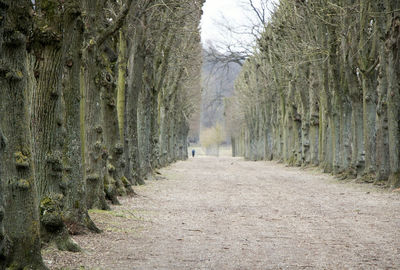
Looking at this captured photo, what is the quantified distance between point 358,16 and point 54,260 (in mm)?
16676

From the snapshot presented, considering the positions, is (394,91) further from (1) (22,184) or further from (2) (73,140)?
(1) (22,184)

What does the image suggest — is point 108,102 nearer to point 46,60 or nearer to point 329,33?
point 46,60

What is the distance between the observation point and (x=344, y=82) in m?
24.2

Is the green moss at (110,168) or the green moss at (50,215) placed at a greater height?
the green moss at (110,168)

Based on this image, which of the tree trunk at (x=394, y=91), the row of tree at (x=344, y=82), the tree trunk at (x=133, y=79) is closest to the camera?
the tree trunk at (x=394, y=91)

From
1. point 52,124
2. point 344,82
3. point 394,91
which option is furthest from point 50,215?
point 344,82

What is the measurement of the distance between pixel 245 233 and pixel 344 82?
15.5 meters

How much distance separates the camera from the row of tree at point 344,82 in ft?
59.8

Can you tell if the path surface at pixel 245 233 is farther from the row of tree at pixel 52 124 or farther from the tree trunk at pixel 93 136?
the row of tree at pixel 52 124

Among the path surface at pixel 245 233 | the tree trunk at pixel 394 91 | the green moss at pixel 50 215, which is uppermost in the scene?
the tree trunk at pixel 394 91

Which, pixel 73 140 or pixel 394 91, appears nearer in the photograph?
pixel 73 140

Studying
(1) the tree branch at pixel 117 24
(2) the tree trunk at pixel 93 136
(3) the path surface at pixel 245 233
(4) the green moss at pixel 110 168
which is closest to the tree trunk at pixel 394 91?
(3) the path surface at pixel 245 233

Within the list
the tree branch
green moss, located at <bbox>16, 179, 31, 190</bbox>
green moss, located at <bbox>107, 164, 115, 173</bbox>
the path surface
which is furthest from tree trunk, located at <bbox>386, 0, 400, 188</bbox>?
green moss, located at <bbox>16, 179, 31, 190</bbox>

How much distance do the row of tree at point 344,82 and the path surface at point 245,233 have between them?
342cm
